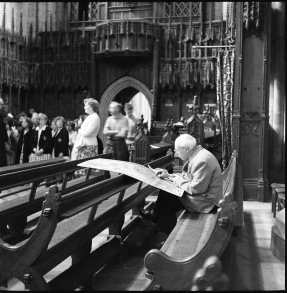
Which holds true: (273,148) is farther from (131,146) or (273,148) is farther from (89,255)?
(89,255)

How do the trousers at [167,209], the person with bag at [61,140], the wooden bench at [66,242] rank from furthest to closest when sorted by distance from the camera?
the person with bag at [61,140]
the trousers at [167,209]
the wooden bench at [66,242]

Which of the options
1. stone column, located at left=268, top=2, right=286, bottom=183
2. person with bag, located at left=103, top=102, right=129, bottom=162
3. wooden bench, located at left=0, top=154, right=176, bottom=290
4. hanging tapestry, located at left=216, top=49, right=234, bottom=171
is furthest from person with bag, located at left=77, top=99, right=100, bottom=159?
stone column, located at left=268, top=2, right=286, bottom=183

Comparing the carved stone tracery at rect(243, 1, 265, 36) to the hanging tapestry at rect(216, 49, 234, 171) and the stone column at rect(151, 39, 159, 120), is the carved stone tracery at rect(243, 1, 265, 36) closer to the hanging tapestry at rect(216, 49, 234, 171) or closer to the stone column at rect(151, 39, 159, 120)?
the hanging tapestry at rect(216, 49, 234, 171)

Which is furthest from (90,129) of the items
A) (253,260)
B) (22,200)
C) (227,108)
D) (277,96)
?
(277,96)

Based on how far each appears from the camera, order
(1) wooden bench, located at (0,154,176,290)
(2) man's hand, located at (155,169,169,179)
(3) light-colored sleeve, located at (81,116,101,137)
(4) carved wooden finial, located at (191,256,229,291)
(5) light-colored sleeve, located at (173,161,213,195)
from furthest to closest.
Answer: (3) light-colored sleeve, located at (81,116,101,137) → (2) man's hand, located at (155,169,169,179) → (5) light-colored sleeve, located at (173,161,213,195) → (1) wooden bench, located at (0,154,176,290) → (4) carved wooden finial, located at (191,256,229,291)

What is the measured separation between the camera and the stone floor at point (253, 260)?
361cm

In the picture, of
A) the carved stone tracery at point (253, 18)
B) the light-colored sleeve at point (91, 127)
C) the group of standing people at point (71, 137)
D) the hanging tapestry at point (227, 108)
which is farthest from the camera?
the hanging tapestry at point (227, 108)

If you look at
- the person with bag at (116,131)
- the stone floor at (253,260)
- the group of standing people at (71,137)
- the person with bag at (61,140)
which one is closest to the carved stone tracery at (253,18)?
the group of standing people at (71,137)

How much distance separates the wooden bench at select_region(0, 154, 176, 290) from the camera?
8.95 ft

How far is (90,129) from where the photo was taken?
6840 mm

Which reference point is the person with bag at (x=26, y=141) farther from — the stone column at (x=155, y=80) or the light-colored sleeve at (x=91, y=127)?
the stone column at (x=155, y=80)

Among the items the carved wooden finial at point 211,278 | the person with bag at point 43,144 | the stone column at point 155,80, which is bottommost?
the carved wooden finial at point 211,278

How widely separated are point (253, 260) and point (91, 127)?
3.35 meters

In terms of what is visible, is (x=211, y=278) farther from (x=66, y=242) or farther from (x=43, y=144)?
(x=43, y=144)
